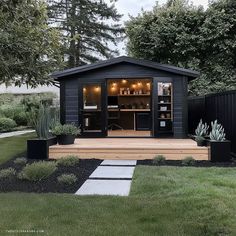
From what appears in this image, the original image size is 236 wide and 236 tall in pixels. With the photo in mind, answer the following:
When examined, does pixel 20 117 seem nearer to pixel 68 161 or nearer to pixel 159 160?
pixel 68 161

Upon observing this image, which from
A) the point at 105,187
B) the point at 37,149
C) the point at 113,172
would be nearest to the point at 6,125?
the point at 37,149

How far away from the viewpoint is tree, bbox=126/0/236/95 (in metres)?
16.1

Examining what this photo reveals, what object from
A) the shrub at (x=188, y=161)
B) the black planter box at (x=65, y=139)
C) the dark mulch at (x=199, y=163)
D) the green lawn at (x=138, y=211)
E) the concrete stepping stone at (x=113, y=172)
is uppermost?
the black planter box at (x=65, y=139)

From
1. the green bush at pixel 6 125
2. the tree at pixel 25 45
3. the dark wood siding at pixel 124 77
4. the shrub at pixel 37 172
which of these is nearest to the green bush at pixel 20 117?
the green bush at pixel 6 125

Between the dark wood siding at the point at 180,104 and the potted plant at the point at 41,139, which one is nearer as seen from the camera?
the potted plant at the point at 41,139

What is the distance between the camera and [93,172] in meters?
7.04

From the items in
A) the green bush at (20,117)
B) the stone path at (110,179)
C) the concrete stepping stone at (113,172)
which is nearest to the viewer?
the stone path at (110,179)

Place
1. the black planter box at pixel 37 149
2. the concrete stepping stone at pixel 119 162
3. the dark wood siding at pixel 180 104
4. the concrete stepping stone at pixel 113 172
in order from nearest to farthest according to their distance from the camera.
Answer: the concrete stepping stone at pixel 113 172, the concrete stepping stone at pixel 119 162, the black planter box at pixel 37 149, the dark wood siding at pixel 180 104

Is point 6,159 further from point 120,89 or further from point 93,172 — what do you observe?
point 120,89

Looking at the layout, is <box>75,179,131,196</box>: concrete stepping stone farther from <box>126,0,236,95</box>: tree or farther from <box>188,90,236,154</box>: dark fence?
<box>126,0,236,95</box>: tree

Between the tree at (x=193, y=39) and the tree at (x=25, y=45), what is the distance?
43.2 ft

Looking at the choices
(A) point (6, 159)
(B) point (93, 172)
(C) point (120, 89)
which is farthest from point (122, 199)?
(C) point (120, 89)

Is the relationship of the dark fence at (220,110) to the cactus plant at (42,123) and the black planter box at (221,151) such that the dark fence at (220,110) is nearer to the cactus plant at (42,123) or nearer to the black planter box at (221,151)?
the black planter box at (221,151)

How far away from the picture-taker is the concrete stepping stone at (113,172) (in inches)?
262
